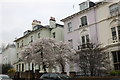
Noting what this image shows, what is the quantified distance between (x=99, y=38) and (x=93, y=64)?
6.61 meters

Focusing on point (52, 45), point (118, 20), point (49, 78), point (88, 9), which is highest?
point (88, 9)

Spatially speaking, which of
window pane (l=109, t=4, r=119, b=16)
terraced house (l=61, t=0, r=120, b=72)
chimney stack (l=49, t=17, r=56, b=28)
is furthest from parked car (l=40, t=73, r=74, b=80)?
chimney stack (l=49, t=17, r=56, b=28)

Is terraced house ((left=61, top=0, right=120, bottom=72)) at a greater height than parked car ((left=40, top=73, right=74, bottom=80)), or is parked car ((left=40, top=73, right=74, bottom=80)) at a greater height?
terraced house ((left=61, top=0, right=120, bottom=72))

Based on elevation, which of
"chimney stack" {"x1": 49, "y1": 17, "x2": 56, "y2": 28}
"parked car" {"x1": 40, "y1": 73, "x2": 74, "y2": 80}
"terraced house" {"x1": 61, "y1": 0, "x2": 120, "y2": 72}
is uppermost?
"chimney stack" {"x1": 49, "y1": 17, "x2": 56, "y2": 28}

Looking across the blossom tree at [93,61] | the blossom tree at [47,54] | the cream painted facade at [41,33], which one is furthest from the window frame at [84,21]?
the blossom tree at [93,61]

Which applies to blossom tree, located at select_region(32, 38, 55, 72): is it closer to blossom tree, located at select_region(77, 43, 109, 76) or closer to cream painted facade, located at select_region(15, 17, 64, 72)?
blossom tree, located at select_region(77, 43, 109, 76)

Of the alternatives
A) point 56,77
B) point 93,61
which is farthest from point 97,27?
point 56,77

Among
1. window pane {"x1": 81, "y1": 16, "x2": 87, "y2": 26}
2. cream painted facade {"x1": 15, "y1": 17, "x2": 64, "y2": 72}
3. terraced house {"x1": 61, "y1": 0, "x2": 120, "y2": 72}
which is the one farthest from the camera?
Result: cream painted facade {"x1": 15, "y1": 17, "x2": 64, "y2": 72}

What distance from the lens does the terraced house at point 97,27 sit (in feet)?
77.8

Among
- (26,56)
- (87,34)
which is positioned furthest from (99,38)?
(26,56)

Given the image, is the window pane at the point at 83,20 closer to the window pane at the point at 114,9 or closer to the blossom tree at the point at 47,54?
the window pane at the point at 114,9

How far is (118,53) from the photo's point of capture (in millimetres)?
23266

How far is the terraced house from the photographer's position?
934 inches

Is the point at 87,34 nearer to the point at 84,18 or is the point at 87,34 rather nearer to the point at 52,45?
the point at 84,18
